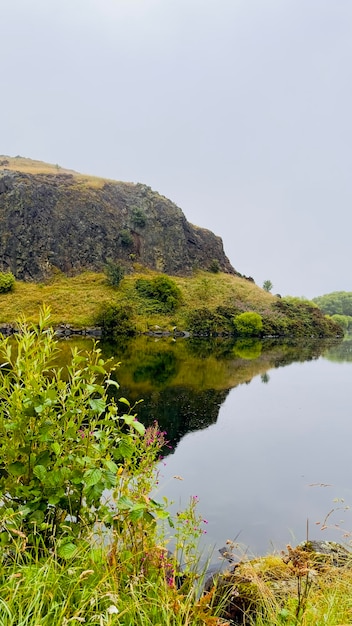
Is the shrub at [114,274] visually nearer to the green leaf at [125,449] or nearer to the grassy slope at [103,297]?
the grassy slope at [103,297]

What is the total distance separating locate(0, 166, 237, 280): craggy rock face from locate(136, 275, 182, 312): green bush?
379 inches

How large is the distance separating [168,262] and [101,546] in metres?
77.1

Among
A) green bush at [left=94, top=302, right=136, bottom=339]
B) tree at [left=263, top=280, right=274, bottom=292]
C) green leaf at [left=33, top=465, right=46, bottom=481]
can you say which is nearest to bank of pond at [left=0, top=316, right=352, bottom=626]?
green leaf at [left=33, top=465, right=46, bottom=481]

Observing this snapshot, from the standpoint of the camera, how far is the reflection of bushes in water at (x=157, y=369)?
71.3 feet

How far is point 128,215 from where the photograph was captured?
264 feet

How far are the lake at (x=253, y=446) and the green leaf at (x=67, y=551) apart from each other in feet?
7.41

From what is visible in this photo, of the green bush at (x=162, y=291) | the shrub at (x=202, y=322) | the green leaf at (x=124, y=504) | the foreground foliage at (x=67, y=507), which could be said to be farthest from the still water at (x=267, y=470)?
the green bush at (x=162, y=291)

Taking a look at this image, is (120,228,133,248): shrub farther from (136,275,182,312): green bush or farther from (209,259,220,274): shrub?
(209,259,220,274): shrub

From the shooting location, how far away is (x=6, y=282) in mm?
59000

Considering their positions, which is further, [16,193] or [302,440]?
[16,193]

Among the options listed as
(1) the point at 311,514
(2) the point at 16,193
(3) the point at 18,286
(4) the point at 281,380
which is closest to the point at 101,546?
(1) the point at 311,514

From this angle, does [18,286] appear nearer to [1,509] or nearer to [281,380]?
[281,380]

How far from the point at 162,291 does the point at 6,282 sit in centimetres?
2531

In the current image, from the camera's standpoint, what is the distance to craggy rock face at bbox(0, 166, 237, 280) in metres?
68.2
